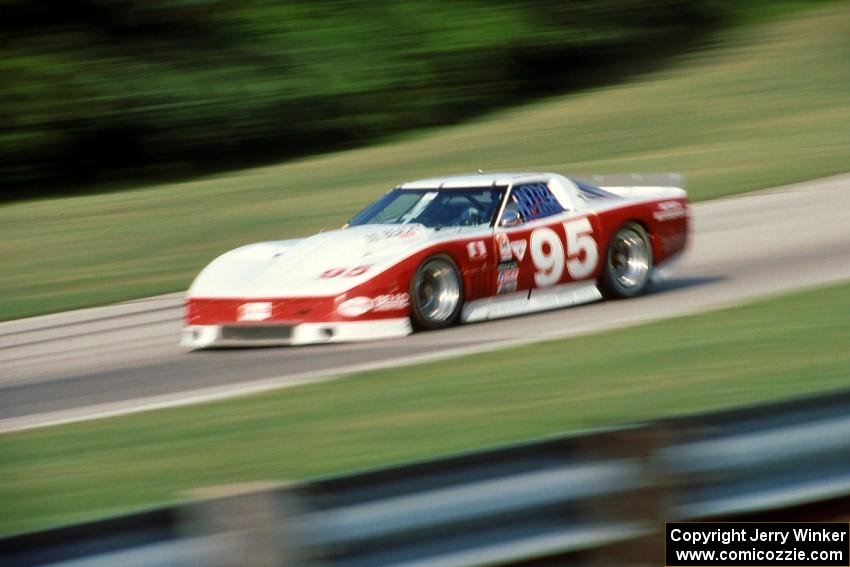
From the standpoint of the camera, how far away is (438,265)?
9891mm

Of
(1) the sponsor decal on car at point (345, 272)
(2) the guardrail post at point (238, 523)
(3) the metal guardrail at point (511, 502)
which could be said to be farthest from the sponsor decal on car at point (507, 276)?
(2) the guardrail post at point (238, 523)

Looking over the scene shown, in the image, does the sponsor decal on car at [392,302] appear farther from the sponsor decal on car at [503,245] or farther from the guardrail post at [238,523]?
the guardrail post at [238,523]

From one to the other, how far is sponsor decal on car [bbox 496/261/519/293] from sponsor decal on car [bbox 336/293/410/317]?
0.97 m

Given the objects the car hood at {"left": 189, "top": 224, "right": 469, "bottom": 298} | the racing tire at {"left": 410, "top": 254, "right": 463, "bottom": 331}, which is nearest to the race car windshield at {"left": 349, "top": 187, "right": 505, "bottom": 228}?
the car hood at {"left": 189, "top": 224, "right": 469, "bottom": 298}

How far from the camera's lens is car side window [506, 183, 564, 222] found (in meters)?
10.5

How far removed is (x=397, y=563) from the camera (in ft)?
13.1

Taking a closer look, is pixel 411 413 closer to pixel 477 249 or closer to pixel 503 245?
pixel 477 249

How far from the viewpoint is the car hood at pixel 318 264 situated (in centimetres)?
959

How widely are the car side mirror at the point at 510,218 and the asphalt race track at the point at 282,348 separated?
2.46ft

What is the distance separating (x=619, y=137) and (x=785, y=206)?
5.55m

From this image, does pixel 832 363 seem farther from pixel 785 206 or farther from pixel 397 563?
pixel 785 206

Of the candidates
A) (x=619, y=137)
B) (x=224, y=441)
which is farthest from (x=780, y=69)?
(x=224, y=441)

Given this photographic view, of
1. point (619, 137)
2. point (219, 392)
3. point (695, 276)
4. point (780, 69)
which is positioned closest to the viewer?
point (219, 392)

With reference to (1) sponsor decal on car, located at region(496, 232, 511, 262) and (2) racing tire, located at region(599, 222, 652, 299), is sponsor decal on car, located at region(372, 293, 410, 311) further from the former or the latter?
(2) racing tire, located at region(599, 222, 652, 299)
